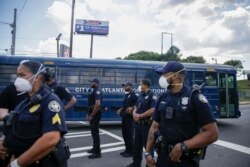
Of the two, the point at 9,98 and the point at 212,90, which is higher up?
the point at 212,90

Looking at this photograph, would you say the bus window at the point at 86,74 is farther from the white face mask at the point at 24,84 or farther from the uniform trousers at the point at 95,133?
the white face mask at the point at 24,84

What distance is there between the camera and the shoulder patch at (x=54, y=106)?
2689 millimetres

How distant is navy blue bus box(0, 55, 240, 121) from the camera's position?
1284 cm

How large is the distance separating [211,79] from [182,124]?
11.8 m

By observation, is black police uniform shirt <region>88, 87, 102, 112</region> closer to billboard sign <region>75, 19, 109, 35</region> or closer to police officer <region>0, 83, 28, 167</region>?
police officer <region>0, 83, 28, 167</region>

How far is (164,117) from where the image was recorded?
3.48m

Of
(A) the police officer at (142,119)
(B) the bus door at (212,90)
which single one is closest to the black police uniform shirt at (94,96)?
(A) the police officer at (142,119)

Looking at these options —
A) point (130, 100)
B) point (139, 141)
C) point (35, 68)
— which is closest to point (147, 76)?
point (130, 100)

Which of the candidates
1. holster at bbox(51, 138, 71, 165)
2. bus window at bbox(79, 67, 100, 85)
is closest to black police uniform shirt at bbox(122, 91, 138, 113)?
bus window at bbox(79, 67, 100, 85)

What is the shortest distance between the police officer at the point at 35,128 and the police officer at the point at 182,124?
1.15m

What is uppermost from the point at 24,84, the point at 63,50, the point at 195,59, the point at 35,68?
the point at 195,59

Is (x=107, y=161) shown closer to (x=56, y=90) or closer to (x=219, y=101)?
(x=56, y=90)

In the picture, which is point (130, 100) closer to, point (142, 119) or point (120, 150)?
point (120, 150)

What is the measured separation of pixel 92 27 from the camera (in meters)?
36.6
